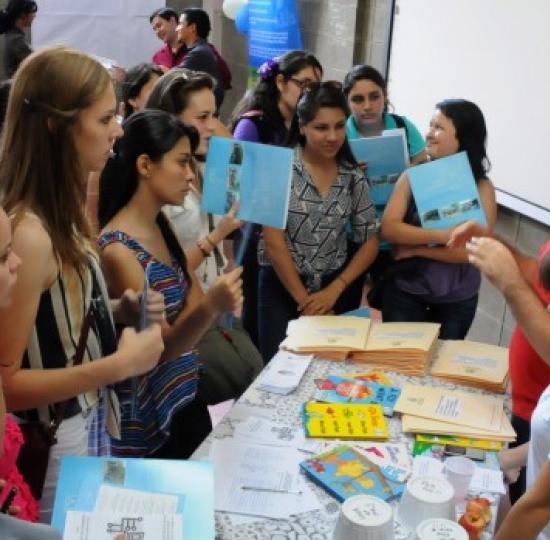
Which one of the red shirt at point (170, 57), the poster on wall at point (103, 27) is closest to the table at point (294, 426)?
the red shirt at point (170, 57)

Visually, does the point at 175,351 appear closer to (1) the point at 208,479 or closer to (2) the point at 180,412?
(2) the point at 180,412

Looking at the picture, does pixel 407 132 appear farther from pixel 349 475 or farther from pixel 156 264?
pixel 349 475

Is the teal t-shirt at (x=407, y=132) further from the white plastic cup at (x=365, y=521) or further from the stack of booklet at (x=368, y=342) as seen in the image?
the white plastic cup at (x=365, y=521)

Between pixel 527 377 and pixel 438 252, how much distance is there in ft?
2.63

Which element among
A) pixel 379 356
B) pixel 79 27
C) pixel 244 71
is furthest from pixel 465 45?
pixel 79 27

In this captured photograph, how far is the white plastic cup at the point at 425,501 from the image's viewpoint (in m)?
1.34

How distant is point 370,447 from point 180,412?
0.61 m

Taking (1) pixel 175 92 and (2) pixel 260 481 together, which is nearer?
(2) pixel 260 481

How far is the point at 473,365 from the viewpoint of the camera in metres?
2.02

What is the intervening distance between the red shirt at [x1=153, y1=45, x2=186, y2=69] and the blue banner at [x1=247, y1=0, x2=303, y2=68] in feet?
2.02

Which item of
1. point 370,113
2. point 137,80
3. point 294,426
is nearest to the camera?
point 294,426

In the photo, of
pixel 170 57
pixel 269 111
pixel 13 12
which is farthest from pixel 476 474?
pixel 13 12

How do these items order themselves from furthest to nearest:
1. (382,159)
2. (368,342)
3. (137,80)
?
(137,80) → (382,159) → (368,342)

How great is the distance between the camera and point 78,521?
4.05 feet
